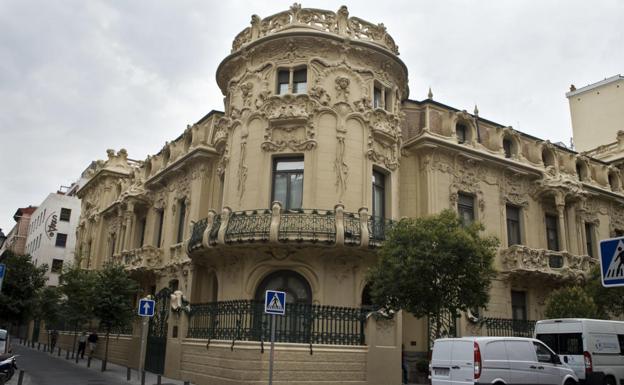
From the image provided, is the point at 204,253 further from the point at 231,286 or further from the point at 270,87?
the point at 270,87

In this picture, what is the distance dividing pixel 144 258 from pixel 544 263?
769 inches

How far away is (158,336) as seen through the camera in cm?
2194

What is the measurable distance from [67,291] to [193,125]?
10460 millimetres

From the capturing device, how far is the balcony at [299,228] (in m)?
18.4

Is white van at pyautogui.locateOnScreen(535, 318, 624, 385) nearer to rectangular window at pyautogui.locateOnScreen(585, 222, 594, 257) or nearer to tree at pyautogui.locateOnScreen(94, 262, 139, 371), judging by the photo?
rectangular window at pyautogui.locateOnScreen(585, 222, 594, 257)

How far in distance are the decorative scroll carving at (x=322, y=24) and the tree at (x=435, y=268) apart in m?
9.50

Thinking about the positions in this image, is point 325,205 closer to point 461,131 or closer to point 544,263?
point 461,131

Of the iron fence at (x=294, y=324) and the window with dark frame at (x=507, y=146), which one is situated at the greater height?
the window with dark frame at (x=507, y=146)

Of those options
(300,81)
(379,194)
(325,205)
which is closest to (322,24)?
(300,81)

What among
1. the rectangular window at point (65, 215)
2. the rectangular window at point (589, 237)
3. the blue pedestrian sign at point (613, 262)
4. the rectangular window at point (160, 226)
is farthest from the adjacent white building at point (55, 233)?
the blue pedestrian sign at point (613, 262)

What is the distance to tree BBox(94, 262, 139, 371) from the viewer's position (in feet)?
78.9

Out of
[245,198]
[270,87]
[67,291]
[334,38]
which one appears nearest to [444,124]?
[334,38]

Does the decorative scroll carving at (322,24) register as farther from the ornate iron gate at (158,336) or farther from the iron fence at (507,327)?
the iron fence at (507,327)

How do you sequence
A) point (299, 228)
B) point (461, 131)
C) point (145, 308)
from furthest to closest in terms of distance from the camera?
point (461, 131)
point (299, 228)
point (145, 308)
